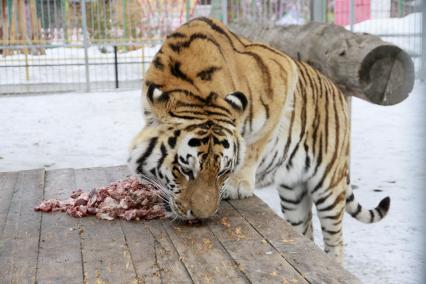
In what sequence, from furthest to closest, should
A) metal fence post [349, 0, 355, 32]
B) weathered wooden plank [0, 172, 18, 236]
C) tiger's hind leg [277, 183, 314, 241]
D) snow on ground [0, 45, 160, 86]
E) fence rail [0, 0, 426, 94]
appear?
snow on ground [0, 45, 160, 86] → fence rail [0, 0, 426, 94] → metal fence post [349, 0, 355, 32] → tiger's hind leg [277, 183, 314, 241] → weathered wooden plank [0, 172, 18, 236]

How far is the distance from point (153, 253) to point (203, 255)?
0.61 feet

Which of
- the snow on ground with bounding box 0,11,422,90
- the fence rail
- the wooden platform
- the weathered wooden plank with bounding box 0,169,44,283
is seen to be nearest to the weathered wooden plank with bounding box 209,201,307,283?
the wooden platform

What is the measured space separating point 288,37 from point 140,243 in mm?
2644

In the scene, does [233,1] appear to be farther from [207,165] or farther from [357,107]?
[207,165]

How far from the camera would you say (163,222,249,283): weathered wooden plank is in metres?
2.08

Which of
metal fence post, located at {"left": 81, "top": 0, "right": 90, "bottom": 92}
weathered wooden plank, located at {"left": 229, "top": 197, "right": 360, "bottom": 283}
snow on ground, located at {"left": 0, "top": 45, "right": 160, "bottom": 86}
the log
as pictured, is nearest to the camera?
weathered wooden plank, located at {"left": 229, "top": 197, "right": 360, "bottom": 283}

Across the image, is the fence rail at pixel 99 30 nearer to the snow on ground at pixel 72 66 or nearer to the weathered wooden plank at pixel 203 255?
the snow on ground at pixel 72 66

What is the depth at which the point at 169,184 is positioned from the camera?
8.24ft

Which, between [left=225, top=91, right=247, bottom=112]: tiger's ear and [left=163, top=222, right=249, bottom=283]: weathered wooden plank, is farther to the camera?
[left=225, top=91, right=247, bottom=112]: tiger's ear

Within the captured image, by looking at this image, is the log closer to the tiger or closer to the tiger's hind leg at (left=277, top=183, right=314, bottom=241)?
the tiger

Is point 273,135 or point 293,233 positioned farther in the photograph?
point 273,135

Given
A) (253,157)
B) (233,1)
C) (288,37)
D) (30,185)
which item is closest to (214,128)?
(253,157)

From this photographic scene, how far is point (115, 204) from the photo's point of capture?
291 centimetres

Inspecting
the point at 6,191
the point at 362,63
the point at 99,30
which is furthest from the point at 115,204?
the point at 99,30
